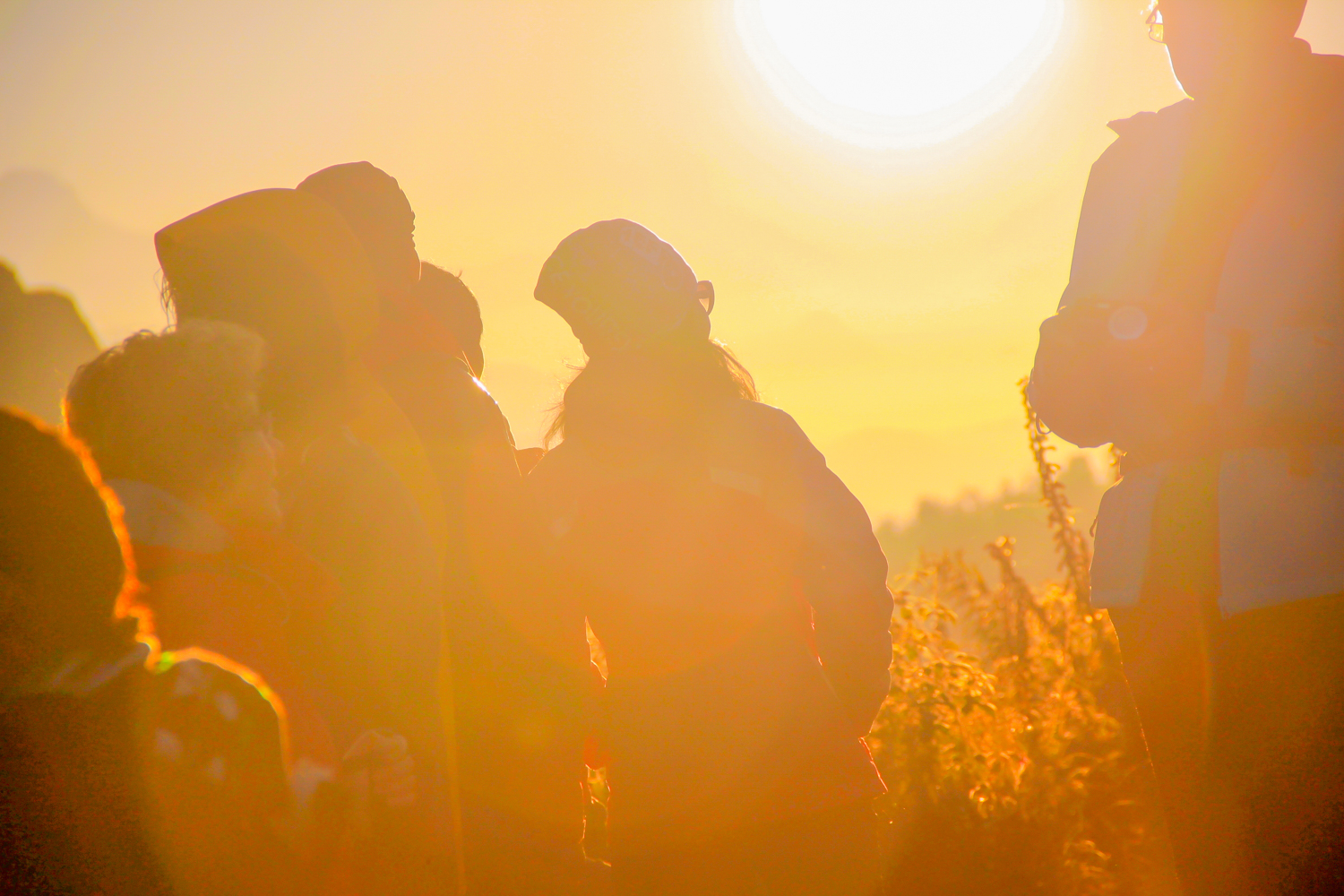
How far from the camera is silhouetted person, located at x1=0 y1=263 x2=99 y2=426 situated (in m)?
4.83

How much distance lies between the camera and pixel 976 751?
397cm

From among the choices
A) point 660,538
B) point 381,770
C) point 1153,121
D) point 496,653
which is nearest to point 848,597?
point 660,538

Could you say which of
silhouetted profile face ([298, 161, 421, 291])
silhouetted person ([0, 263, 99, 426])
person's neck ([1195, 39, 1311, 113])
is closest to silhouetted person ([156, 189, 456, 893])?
silhouetted profile face ([298, 161, 421, 291])

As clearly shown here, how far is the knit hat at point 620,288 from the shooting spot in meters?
2.13

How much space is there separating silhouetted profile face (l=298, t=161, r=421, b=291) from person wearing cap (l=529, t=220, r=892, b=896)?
1.41ft

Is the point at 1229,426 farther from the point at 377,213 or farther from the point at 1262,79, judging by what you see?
the point at 377,213

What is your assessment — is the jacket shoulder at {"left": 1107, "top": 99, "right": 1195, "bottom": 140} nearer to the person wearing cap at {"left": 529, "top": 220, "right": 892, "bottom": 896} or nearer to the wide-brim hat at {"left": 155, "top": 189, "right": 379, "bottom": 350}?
the person wearing cap at {"left": 529, "top": 220, "right": 892, "bottom": 896}

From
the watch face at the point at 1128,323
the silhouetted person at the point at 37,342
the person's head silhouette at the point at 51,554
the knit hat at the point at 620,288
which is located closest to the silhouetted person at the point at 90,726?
the person's head silhouette at the point at 51,554

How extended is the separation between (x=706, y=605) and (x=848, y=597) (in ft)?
0.98

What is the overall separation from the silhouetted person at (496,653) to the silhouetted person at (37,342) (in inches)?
111

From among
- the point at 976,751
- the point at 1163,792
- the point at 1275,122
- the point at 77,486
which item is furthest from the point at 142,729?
the point at 976,751

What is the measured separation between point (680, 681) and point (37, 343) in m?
5.24

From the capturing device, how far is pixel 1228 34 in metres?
1.88

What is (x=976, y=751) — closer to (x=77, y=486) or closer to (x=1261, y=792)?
(x=1261, y=792)
